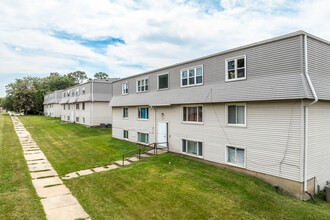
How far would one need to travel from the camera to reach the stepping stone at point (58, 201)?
24.4 feet

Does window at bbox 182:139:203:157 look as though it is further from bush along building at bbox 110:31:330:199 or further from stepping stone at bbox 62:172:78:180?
stepping stone at bbox 62:172:78:180

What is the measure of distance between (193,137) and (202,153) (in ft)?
4.19

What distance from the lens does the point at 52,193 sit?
8633 mm

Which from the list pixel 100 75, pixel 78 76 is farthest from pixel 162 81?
pixel 78 76

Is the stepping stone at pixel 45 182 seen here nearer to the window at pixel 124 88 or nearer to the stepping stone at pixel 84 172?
the stepping stone at pixel 84 172

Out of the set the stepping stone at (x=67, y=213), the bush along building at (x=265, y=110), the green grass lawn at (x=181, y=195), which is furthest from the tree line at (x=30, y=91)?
the stepping stone at (x=67, y=213)

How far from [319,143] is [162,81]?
11.1 m

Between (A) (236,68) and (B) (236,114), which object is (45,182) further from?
(A) (236,68)

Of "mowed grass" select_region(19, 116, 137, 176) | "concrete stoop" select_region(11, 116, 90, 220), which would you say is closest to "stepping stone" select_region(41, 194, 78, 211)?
"concrete stoop" select_region(11, 116, 90, 220)

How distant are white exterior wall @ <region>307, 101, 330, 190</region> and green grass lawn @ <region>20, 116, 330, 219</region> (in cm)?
143

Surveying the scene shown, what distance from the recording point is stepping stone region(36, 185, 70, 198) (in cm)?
848

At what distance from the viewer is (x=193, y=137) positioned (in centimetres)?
1340

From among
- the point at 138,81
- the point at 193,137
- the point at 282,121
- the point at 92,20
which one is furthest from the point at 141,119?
the point at 282,121

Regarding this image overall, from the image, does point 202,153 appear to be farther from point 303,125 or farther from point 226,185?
point 303,125
